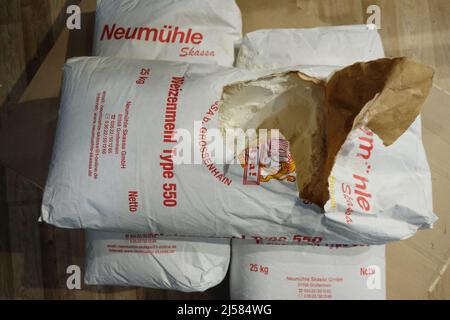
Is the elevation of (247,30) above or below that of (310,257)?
above

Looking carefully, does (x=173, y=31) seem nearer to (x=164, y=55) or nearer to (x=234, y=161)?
(x=164, y=55)

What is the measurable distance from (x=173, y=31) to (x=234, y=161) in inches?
15.9

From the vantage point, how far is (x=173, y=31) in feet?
2.97

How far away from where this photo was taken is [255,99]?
2.42ft

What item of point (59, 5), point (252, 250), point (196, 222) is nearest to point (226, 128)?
point (196, 222)

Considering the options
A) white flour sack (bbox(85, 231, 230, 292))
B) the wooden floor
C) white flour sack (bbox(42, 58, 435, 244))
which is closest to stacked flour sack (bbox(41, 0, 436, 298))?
white flour sack (bbox(42, 58, 435, 244))


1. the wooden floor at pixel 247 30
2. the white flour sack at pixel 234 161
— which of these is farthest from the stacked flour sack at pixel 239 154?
the wooden floor at pixel 247 30

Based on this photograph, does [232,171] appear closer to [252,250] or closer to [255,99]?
[255,99]

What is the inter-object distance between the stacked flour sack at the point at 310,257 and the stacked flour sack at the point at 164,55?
0.07 metres

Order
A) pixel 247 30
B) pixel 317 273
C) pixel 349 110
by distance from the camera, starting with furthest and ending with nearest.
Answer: pixel 247 30
pixel 317 273
pixel 349 110

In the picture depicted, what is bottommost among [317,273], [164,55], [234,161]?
[317,273]

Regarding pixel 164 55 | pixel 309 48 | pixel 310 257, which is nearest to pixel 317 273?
pixel 310 257

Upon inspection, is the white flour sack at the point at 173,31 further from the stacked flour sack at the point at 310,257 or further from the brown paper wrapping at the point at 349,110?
the brown paper wrapping at the point at 349,110

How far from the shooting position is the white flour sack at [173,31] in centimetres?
90
